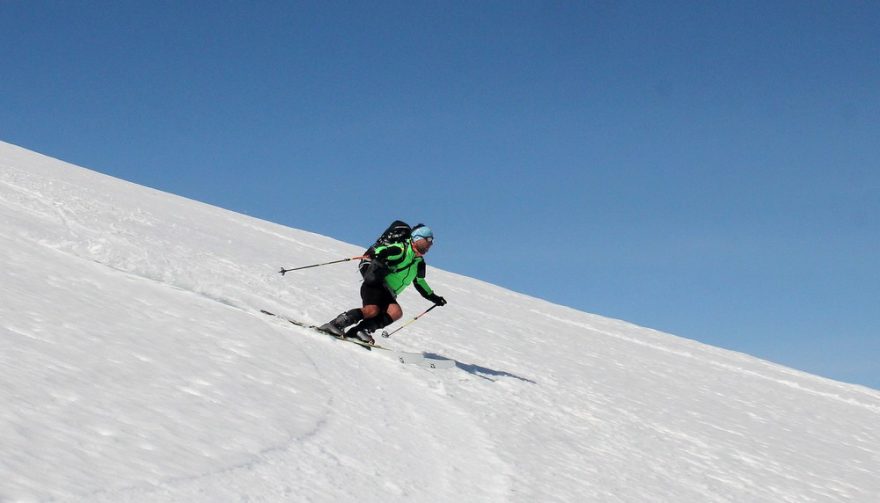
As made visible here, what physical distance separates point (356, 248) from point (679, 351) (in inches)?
350

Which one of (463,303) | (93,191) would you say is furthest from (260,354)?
(93,191)

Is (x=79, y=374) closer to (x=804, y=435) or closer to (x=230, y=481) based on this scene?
(x=230, y=481)

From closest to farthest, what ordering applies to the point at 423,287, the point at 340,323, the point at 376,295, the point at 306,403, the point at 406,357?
the point at 306,403, the point at 406,357, the point at 340,323, the point at 376,295, the point at 423,287

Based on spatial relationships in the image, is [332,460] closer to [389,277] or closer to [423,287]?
[389,277]

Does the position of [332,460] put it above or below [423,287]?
below

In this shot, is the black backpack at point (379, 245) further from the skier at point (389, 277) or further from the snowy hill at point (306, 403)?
Result: the snowy hill at point (306, 403)

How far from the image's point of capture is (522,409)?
7684 mm

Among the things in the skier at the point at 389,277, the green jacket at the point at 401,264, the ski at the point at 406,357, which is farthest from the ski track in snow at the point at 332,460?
the green jacket at the point at 401,264

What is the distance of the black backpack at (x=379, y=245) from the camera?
9062 millimetres

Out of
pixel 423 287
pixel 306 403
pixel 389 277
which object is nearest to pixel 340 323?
pixel 389 277

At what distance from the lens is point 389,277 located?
30.2ft

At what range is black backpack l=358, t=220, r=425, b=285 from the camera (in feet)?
29.7

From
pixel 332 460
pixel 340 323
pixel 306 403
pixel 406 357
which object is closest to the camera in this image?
pixel 332 460

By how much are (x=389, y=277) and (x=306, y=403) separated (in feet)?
12.6
